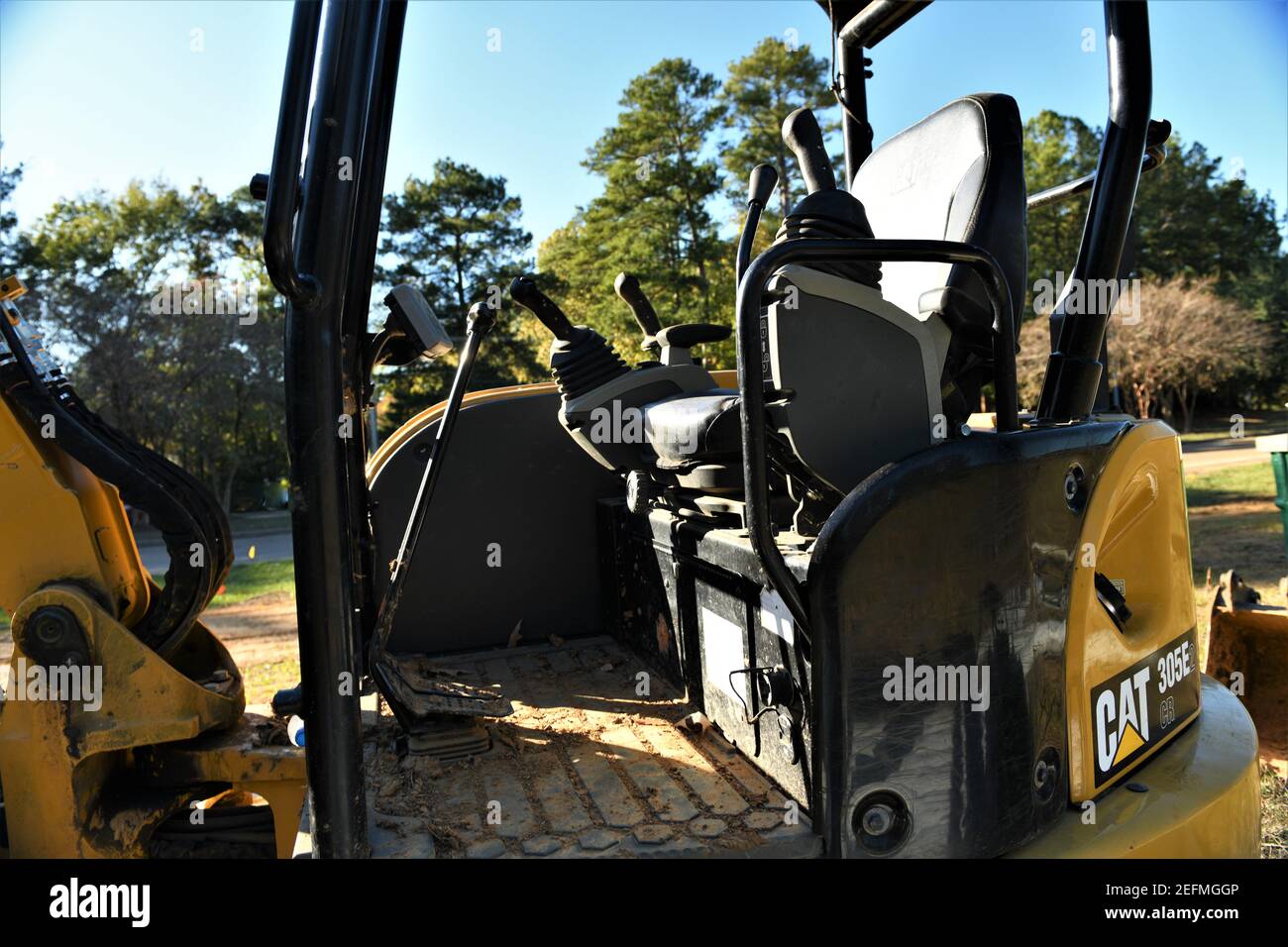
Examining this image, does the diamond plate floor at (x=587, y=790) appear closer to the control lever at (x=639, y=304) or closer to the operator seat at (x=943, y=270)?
the operator seat at (x=943, y=270)

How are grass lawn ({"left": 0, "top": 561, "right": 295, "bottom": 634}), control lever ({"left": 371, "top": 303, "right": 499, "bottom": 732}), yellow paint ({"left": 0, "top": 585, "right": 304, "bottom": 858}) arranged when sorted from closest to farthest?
yellow paint ({"left": 0, "top": 585, "right": 304, "bottom": 858}) → control lever ({"left": 371, "top": 303, "right": 499, "bottom": 732}) → grass lawn ({"left": 0, "top": 561, "right": 295, "bottom": 634})

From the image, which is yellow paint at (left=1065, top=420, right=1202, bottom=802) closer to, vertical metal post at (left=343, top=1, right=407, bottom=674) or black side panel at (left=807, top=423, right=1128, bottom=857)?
black side panel at (left=807, top=423, right=1128, bottom=857)

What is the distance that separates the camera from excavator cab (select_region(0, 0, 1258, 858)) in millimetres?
1921

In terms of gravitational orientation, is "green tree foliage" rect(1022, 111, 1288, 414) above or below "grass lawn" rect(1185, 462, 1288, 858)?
above

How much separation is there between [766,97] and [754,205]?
26.7m

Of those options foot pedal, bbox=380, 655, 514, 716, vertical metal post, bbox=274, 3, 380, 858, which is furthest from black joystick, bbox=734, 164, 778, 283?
foot pedal, bbox=380, 655, 514, 716

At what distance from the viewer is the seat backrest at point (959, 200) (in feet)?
8.69

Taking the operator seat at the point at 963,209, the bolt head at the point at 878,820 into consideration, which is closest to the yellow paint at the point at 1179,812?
the bolt head at the point at 878,820

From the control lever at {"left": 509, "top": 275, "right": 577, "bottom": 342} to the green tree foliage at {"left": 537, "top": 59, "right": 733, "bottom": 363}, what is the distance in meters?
18.2

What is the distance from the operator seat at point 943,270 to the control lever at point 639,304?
1.60 feet
